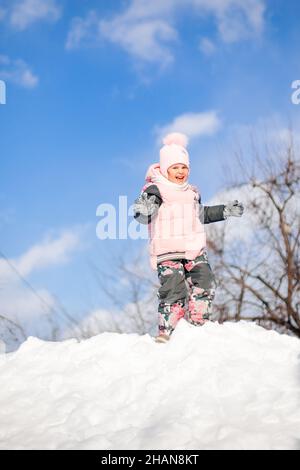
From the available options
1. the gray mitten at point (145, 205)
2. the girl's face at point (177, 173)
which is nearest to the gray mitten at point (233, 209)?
the girl's face at point (177, 173)

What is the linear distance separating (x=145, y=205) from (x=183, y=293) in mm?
774

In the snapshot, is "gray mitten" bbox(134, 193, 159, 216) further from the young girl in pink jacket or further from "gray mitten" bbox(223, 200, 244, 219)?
"gray mitten" bbox(223, 200, 244, 219)

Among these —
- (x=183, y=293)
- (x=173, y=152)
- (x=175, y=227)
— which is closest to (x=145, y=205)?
(x=175, y=227)

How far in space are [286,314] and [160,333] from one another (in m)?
7.56

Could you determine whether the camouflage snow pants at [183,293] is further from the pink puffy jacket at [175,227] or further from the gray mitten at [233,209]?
the gray mitten at [233,209]

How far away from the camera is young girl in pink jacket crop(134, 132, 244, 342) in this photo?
420 centimetres

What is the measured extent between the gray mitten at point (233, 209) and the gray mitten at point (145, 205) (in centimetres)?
62

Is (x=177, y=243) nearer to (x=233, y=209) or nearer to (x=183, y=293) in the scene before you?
(x=183, y=293)

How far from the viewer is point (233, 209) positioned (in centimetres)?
445

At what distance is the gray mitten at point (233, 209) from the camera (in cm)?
445

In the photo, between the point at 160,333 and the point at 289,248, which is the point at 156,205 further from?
the point at 289,248

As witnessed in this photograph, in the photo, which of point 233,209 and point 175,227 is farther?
point 233,209

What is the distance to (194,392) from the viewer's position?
115 inches
